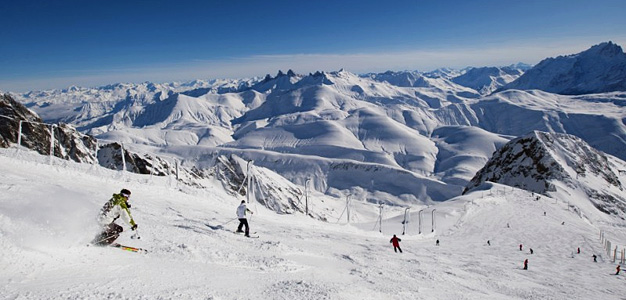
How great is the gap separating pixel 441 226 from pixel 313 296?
36.6m

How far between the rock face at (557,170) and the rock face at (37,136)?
3637 inches

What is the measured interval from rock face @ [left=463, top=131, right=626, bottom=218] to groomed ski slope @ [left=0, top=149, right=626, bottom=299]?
255 feet

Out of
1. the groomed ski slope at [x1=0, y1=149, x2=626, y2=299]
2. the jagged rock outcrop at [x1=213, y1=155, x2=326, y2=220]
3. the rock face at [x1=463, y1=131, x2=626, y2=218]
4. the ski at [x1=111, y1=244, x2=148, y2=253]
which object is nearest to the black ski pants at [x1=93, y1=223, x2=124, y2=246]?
the ski at [x1=111, y1=244, x2=148, y2=253]

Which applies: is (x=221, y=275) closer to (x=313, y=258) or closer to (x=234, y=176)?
(x=313, y=258)

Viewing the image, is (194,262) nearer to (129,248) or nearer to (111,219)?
(129,248)

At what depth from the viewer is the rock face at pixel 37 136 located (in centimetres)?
5747

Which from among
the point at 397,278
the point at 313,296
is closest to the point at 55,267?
the point at 313,296

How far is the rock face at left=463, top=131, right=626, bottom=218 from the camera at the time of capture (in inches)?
3649

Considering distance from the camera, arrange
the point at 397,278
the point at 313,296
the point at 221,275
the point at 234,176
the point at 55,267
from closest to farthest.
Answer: the point at 55,267 → the point at 313,296 → the point at 221,275 → the point at 397,278 → the point at 234,176

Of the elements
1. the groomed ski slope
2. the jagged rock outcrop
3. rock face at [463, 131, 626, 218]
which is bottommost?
the jagged rock outcrop

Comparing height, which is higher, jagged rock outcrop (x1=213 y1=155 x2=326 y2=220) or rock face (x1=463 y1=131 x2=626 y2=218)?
rock face (x1=463 y1=131 x2=626 y2=218)

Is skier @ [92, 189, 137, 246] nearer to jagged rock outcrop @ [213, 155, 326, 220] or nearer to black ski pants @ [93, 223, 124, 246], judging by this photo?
black ski pants @ [93, 223, 124, 246]

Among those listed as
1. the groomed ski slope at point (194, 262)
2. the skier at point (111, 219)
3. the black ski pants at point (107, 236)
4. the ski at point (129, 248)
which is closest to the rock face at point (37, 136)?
the groomed ski slope at point (194, 262)

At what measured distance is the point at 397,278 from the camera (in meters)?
13.0
